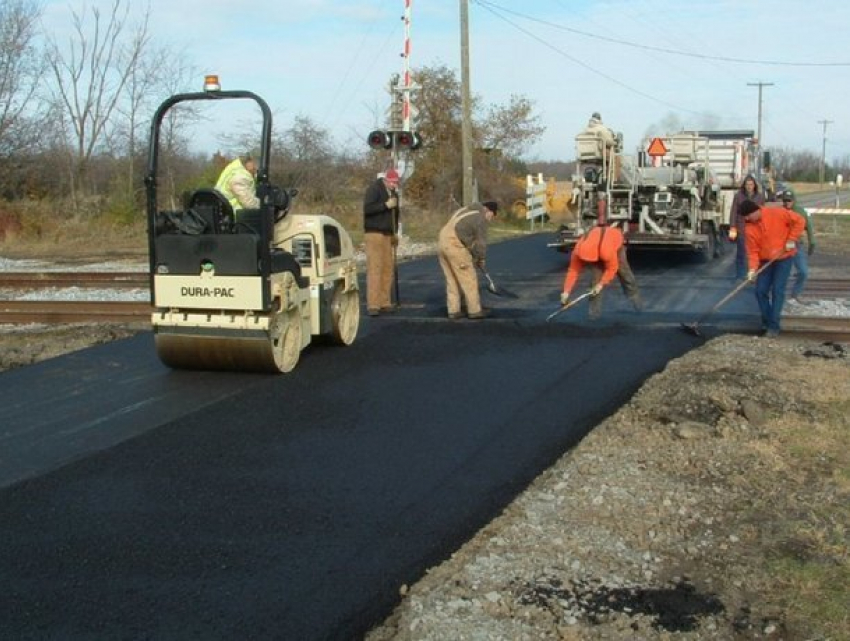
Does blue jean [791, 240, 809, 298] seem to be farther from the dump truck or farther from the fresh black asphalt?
the dump truck

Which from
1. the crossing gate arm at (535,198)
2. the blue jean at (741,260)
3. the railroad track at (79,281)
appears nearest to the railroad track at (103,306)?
the railroad track at (79,281)

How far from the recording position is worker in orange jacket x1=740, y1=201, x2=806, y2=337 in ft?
35.3

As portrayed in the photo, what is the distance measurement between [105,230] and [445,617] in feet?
94.3

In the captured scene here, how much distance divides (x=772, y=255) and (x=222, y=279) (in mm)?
5990

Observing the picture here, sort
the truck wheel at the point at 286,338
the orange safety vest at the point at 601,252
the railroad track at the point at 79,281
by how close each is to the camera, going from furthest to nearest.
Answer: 1. the railroad track at the point at 79,281
2. the orange safety vest at the point at 601,252
3. the truck wheel at the point at 286,338

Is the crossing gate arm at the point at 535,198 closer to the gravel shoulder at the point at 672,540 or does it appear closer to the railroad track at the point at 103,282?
the railroad track at the point at 103,282

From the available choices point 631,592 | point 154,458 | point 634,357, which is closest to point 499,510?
point 631,592

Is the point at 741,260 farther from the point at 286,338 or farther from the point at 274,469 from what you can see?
the point at 274,469

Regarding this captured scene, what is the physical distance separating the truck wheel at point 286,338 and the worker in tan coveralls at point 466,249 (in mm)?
3255

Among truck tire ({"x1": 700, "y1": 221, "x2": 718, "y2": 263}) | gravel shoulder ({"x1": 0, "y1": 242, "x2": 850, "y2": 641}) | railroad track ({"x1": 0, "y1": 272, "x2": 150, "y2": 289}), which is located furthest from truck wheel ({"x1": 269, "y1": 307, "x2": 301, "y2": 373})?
truck tire ({"x1": 700, "y1": 221, "x2": 718, "y2": 263})

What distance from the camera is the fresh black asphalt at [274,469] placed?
4.31 meters

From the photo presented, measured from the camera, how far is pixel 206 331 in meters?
8.38

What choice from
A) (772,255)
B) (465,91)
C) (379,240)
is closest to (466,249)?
(379,240)

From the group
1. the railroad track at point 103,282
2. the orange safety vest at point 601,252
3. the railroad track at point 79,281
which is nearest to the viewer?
the orange safety vest at point 601,252
